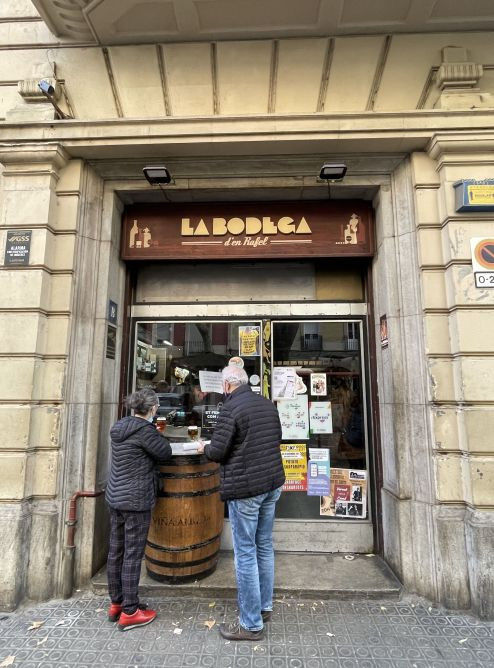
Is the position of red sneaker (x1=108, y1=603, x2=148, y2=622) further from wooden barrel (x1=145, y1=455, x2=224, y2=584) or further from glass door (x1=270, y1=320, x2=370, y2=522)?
glass door (x1=270, y1=320, x2=370, y2=522)

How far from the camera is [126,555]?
3189 mm

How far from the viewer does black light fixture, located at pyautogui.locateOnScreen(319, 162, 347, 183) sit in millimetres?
4250

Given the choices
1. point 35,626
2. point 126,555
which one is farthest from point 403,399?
point 35,626

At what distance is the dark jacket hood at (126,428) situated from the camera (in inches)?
126

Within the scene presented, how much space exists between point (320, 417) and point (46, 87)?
490 cm

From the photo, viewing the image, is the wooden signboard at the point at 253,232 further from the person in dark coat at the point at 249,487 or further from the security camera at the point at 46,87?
the person in dark coat at the point at 249,487

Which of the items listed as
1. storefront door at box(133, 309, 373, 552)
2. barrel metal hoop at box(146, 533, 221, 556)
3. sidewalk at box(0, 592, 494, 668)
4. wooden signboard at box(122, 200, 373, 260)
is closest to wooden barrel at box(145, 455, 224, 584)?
barrel metal hoop at box(146, 533, 221, 556)

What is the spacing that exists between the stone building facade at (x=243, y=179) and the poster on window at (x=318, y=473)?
629mm

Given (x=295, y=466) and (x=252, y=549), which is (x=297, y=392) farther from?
(x=252, y=549)

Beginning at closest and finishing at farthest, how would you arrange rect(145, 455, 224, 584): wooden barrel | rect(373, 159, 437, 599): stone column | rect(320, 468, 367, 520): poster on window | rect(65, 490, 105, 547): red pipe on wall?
rect(145, 455, 224, 584): wooden barrel
rect(373, 159, 437, 599): stone column
rect(65, 490, 105, 547): red pipe on wall
rect(320, 468, 367, 520): poster on window

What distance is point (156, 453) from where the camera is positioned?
128 inches

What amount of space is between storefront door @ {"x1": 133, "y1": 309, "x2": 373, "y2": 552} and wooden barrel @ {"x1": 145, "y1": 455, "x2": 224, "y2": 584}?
91 centimetres

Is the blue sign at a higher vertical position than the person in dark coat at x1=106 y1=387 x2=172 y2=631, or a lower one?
higher

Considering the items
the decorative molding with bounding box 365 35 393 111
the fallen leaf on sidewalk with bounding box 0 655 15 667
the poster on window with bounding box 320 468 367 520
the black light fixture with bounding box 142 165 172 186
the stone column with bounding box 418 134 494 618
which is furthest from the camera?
the poster on window with bounding box 320 468 367 520
